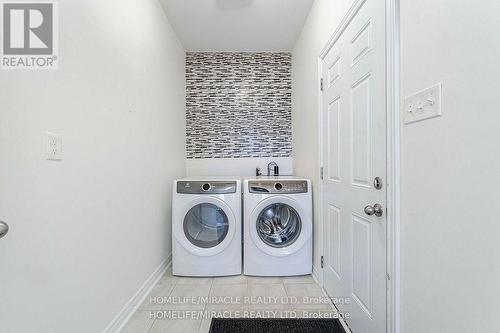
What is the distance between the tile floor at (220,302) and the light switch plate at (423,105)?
4.69 ft

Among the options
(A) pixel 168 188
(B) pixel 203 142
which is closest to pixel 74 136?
(A) pixel 168 188

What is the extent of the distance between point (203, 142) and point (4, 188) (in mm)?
2436

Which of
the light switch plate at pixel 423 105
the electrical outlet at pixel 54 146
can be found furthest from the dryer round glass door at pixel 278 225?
the electrical outlet at pixel 54 146

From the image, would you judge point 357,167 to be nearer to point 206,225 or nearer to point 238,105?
point 206,225

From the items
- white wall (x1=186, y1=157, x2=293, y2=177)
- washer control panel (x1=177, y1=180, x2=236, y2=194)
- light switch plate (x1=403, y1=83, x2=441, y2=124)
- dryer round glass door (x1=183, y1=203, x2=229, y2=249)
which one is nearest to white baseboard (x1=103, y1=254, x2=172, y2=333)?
dryer round glass door (x1=183, y1=203, x2=229, y2=249)

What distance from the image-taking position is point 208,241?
2.38 metres

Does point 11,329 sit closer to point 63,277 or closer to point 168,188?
point 63,277

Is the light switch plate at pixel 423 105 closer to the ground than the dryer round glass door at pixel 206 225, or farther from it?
farther from it

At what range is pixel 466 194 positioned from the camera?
29.3 inches

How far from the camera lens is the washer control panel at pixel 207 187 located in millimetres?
2324

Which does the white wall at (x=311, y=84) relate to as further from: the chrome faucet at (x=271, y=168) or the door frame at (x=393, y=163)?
the door frame at (x=393, y=163)

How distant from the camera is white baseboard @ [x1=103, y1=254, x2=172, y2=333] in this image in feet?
5.05

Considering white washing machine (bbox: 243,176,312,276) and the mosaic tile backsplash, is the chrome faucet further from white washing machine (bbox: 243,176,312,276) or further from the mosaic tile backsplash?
white washing machine (bbox: 243,176,312,276)

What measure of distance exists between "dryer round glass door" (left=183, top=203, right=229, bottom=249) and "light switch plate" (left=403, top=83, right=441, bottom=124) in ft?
5.63
